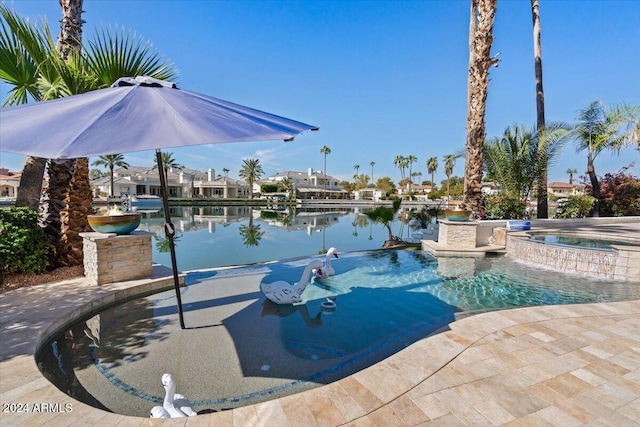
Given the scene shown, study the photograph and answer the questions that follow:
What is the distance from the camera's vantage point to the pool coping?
2.10m

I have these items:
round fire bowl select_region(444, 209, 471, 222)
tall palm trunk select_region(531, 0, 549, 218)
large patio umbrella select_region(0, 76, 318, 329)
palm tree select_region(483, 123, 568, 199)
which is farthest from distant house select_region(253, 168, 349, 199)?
large patio umbrella select_region(0, 76, 318, 329)

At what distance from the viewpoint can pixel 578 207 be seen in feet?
49.3

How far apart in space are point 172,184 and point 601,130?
54869mm

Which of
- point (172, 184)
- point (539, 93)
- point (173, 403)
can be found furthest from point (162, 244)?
point (172, 184)

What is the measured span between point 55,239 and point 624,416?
28.3 ft

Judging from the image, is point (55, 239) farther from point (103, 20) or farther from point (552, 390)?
point (552, 390)

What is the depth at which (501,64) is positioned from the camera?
1022 cm

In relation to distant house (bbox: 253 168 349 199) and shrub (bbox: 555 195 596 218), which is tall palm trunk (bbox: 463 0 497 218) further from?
distant house (bbox: 253 168 349 199)

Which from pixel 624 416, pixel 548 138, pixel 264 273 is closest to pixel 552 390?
pixel 624 416

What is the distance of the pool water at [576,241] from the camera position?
894 cm

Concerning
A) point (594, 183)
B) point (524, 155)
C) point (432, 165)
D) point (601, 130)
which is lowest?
point (594, 183)

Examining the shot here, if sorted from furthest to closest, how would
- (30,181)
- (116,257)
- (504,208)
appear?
(504,208) < (30,181) < (116,257)

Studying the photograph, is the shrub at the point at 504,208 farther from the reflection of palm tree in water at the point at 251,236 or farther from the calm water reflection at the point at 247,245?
the reflection of palm tree in water at the point at 251,236

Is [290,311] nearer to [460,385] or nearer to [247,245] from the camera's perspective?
[460,385]
